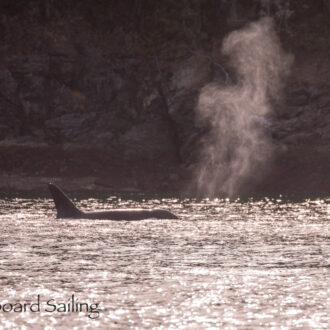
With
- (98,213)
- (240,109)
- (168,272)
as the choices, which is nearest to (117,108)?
(240,109)

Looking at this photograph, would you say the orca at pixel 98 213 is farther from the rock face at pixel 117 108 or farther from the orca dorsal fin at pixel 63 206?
the rock face at pixel 117 108

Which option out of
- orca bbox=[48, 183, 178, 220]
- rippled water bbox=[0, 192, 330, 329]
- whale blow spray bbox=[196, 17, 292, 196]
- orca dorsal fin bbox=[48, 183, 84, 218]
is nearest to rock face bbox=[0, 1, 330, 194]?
whale blow spray bbox=[196, 17, 292, 196]

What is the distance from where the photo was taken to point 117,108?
118 m

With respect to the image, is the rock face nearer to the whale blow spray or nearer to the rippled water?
the whale blow spray

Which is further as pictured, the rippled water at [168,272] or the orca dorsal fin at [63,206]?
the orca dorsal fin at [63,206]

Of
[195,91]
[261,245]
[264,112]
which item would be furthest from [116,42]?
[261,245]

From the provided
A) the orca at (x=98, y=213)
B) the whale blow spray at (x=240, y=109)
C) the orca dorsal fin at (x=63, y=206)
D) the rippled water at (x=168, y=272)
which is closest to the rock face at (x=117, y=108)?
the whale blow spray at (x=240, y=109)

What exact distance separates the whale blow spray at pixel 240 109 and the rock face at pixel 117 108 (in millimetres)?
1676

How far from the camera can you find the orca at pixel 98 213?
57.9 meters

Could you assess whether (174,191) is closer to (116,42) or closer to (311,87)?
(311,87)

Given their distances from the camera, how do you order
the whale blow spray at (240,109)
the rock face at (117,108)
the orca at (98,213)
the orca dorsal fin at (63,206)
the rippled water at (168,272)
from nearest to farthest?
the rippled water at (168,272), the orca at (98,213), the orca dorsal fin at (63,206), the whale blow spray at (240,109), the rock face at (117,108)

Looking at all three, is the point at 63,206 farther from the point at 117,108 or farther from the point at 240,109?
the point at 117,108

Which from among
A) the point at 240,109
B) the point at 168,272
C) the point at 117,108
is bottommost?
the point at 168,272

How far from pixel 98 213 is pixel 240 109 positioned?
55.4 meters
